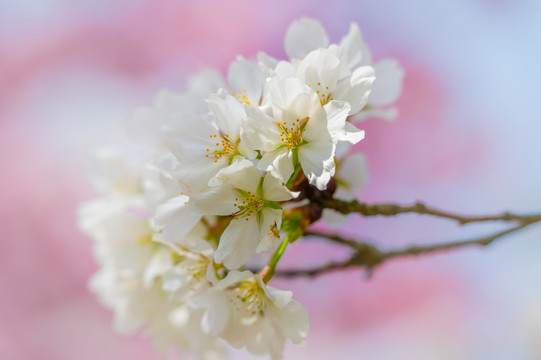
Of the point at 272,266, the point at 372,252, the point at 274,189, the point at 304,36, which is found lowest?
the point at 372,252

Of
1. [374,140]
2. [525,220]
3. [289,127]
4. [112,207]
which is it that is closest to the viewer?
[289,127]

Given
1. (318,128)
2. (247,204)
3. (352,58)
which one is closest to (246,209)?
(247,204)

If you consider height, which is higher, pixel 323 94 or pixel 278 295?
pixel 323 94

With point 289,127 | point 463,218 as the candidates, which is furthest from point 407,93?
point 289,127

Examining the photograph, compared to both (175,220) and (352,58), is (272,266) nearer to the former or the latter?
(175,220)

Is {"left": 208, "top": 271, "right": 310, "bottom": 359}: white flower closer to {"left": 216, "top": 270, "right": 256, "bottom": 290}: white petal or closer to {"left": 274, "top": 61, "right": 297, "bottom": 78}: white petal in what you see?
{"left": 216, "top": 270, "right": 256, "bottom": 290}: white petal

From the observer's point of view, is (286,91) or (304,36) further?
(304,36)

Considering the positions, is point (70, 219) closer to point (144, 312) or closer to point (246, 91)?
point (144, 312)
